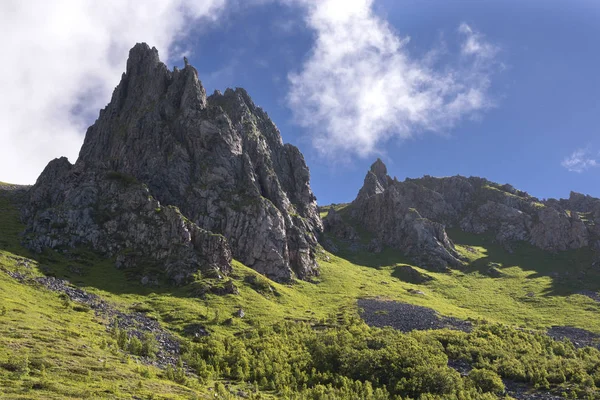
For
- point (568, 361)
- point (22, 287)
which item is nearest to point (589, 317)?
point (568, 361)

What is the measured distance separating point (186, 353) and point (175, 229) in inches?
2779

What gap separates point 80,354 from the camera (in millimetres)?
48531

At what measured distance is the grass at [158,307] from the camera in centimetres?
3966

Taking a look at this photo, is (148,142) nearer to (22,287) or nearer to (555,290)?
(22,287)

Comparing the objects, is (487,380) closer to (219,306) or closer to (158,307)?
(219,306)

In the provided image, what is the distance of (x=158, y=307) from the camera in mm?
99625

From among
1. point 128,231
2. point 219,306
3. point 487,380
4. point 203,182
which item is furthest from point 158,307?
point 203,182

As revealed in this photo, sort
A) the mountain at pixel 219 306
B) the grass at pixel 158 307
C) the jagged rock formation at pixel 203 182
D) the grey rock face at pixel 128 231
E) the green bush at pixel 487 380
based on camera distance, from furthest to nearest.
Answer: the jagged rock formation at pixel 203 182
the grey rock face at pixel 128 231
the green bush at pixel 487 380
the mountain at pixel 219 306
the grass at pixel 158 307

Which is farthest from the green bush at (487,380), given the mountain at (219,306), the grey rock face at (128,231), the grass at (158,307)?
the grey rock face at (128,231)

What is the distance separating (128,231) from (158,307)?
161ft

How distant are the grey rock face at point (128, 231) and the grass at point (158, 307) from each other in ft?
20.9

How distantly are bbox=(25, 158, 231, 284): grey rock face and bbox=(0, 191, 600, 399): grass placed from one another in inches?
250

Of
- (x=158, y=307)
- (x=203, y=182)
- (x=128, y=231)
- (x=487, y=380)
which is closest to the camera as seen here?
(x=487, y=380)

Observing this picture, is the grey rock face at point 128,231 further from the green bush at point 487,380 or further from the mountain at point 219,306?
the green bush at point 487,380
